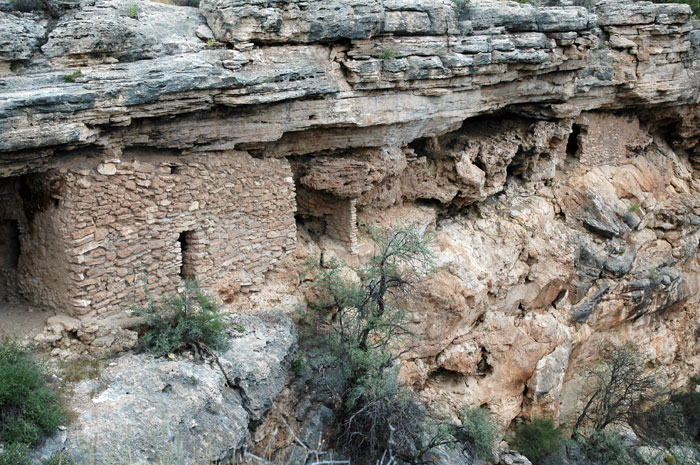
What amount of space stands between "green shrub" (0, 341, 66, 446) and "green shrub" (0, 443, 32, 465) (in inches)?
2.7

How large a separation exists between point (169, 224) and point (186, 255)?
530 millimetres

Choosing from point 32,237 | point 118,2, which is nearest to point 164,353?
point 32,237

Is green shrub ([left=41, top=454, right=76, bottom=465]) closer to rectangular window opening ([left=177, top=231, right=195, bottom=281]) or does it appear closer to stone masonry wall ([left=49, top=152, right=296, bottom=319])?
stone masonry wall ([left=49, top=152, right=296, bottom=319])

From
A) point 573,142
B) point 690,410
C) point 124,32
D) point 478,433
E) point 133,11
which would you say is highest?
point 133,11

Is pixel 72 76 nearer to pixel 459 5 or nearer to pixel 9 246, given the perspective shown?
pixel 9 246

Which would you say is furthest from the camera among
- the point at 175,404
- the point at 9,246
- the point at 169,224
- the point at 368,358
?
the point at 368,358

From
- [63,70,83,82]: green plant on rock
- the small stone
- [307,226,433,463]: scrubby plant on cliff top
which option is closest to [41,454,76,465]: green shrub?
the small stone

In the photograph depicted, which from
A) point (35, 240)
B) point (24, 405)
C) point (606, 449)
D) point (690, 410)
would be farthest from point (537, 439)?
point (35, 240)

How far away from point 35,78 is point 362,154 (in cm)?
416

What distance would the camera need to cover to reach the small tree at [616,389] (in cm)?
1043

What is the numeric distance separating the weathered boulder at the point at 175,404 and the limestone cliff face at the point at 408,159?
80cm

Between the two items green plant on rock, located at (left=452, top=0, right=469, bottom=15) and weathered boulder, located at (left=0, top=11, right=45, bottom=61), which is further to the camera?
green plant on rock, located at (left=452, top=0, right=469, bottom=15)

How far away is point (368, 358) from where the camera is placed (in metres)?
7.09

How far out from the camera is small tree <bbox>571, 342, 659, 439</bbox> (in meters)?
10.4
